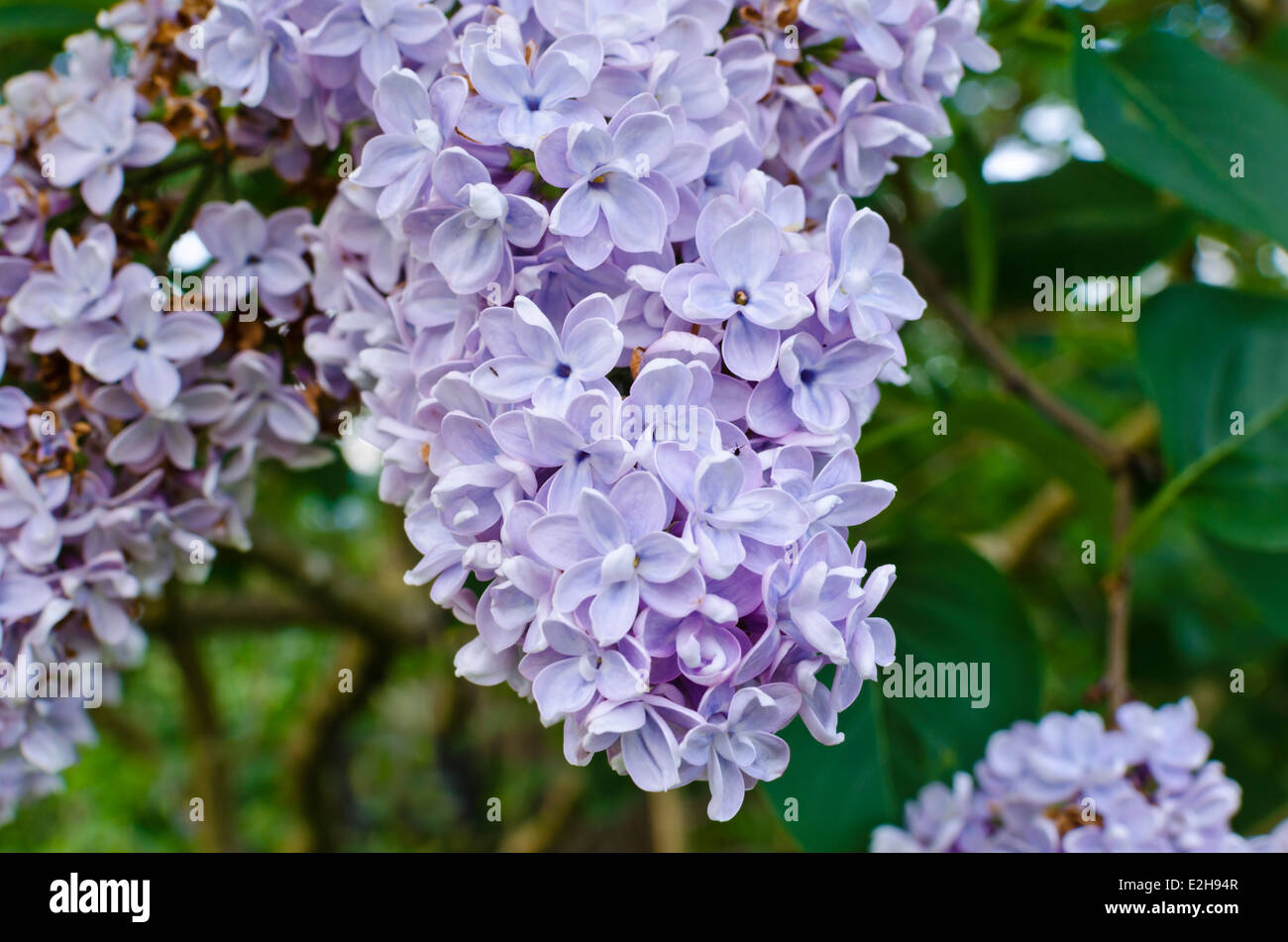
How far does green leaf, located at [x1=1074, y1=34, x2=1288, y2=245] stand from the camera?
85 cm

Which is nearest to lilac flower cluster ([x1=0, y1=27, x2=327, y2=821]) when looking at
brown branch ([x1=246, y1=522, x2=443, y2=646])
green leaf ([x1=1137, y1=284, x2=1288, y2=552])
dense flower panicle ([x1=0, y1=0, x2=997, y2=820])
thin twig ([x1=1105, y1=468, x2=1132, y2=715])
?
dense flower panicle ([x1=0, y1=0, x2=997, y2=820])

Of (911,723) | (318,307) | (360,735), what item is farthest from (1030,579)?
(360,735)

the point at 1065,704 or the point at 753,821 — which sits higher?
the point at 1065,704

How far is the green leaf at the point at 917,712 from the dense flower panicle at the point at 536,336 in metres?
0.28

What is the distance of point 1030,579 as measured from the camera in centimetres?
198

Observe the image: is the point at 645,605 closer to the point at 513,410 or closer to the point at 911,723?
the point at 513,410

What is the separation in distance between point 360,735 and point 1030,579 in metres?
2.79

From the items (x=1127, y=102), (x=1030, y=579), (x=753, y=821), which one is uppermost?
(x=1127, y=102)

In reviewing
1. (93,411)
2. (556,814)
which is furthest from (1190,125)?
(556,814)

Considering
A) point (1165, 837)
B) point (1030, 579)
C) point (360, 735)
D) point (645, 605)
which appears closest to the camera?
point (645, 605)

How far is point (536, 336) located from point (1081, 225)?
0.87 metres

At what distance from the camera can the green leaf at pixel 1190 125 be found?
850 mm

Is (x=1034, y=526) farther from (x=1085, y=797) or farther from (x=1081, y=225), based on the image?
(x=1085, y=797)

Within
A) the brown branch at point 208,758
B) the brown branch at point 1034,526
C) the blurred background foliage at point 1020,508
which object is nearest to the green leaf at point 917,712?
the blurred background foliage at point 1020,508
